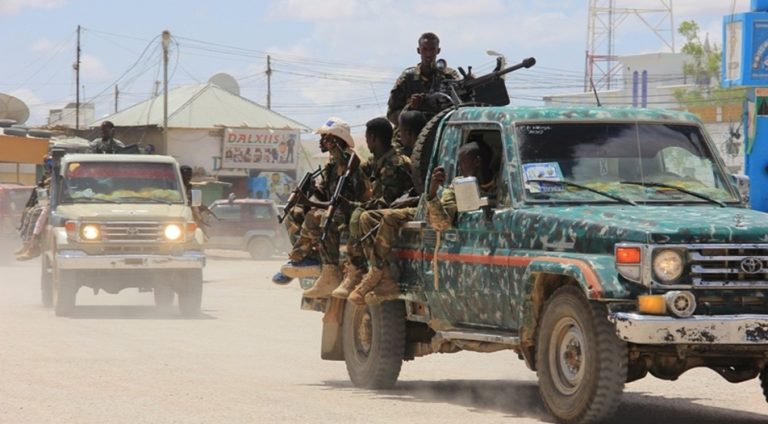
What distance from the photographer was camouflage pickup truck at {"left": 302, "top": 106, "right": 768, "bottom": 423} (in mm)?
9508

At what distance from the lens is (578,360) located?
10031 mm

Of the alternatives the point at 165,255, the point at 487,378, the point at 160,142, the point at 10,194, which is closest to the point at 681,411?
the point at 487,378

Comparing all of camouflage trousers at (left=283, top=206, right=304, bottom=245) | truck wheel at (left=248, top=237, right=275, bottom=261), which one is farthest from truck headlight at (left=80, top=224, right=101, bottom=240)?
truck wheel at (left=248, top=237, right=275, bottom=261)

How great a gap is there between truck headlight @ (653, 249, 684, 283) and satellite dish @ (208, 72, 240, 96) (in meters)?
75.3

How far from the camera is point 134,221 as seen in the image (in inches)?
873

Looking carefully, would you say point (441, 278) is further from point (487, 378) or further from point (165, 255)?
point (165, 255)

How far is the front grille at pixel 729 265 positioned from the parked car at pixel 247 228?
36207 mm

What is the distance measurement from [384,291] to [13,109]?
56.5 meters

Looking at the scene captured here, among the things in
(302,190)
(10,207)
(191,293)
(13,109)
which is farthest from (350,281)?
(13,109)

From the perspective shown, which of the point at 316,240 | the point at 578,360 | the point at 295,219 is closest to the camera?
the point at 578,360

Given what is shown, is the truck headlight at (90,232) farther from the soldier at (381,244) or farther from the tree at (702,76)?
the tree at (702,76)

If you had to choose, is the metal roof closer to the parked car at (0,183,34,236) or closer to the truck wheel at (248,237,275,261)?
the truck wheel at (248,237,275,261)

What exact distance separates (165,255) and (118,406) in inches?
438

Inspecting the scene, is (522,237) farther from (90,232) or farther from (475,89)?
(90,232)
